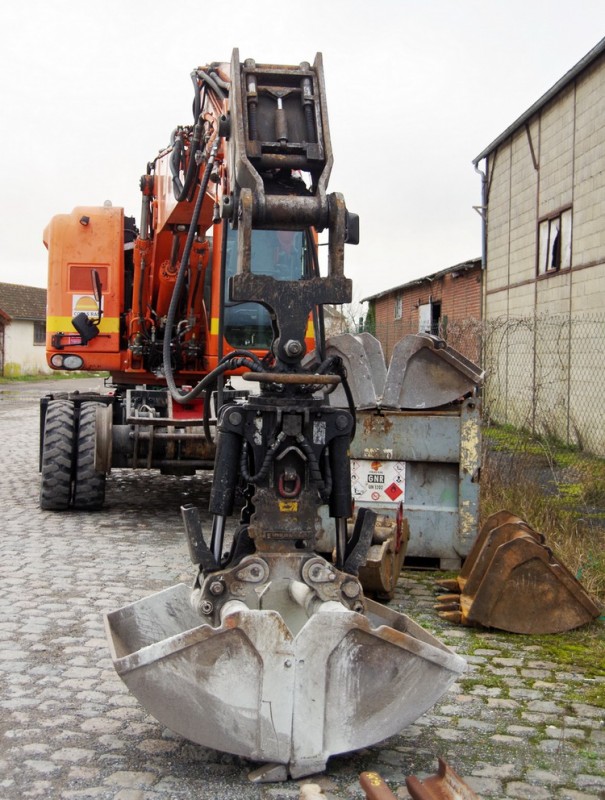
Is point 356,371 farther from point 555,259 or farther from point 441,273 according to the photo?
point 441,273

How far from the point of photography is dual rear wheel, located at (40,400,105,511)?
8.94 metres

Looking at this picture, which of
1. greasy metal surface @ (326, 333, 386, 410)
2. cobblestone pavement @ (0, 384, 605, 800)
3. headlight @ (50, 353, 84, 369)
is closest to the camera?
cobblestone pavement @ (0, 384, 605, 800)

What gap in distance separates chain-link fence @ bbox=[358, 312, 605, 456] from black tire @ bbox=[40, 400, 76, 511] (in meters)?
6.00

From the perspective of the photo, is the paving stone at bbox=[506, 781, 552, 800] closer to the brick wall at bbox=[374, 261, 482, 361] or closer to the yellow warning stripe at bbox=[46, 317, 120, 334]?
the yellow warning stripe at bbox=[46, 317, 120, 334]

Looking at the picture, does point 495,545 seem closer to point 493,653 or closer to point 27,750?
point 493,653

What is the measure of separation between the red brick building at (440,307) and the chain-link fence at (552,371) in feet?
0.25

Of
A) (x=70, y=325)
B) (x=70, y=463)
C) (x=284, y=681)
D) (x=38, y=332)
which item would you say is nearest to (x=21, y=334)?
(x=38, y=332)

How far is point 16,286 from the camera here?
177ft

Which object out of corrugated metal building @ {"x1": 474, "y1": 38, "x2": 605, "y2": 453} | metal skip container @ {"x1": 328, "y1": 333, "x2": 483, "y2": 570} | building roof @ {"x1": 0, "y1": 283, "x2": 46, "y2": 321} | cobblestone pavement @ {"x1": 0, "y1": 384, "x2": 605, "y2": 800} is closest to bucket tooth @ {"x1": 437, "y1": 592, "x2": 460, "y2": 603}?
cobblestone pavement @ {"x1": 0, "y1": 384, "x2": 605, "y2": 800}

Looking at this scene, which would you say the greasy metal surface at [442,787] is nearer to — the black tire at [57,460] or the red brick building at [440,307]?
the black tire at [57,460]

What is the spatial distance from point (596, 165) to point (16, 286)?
145ft

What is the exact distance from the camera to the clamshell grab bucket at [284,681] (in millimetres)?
3430

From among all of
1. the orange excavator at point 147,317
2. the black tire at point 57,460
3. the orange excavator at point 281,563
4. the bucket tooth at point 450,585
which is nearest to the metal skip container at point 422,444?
the bucket tooth at point 450,585

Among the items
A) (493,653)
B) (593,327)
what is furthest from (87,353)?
(593,327)
